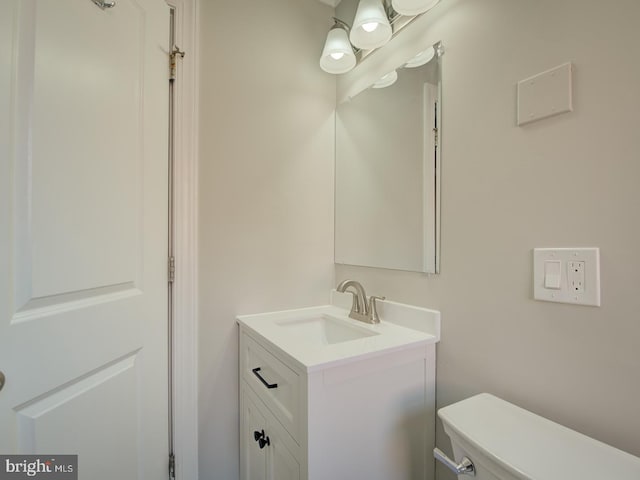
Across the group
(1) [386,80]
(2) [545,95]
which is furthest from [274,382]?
(1) [386,80]

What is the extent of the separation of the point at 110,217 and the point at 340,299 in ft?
3.34

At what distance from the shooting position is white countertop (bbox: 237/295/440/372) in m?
0.84

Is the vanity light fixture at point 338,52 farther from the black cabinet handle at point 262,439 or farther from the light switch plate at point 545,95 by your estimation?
the black cabinet handle at point 262,439

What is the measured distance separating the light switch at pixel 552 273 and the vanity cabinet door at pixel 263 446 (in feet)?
2.68

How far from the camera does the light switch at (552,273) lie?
73cm

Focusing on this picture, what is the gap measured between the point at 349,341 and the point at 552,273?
62 cm

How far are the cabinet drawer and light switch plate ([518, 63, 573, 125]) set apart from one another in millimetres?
966

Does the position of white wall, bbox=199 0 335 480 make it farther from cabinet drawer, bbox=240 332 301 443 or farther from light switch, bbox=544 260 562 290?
light switch, bbox=544 260 562 290

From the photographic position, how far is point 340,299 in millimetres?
1479

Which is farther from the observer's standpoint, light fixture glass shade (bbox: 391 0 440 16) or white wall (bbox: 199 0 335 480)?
white wall (bbox: 199 0 335 480)

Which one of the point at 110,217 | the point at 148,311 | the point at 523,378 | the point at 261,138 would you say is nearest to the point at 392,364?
the point at 523,378

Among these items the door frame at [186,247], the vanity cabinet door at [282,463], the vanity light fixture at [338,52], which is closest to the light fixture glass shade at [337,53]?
the vanity light fixture at [338,52]

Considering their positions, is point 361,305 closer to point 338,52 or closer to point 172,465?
point 172,465

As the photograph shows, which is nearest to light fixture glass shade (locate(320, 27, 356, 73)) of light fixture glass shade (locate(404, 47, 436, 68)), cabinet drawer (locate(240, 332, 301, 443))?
light fixture glass shade (locate(404, 47, 436, 68))
